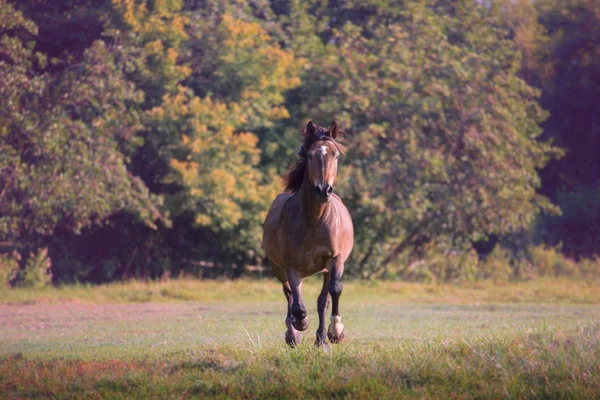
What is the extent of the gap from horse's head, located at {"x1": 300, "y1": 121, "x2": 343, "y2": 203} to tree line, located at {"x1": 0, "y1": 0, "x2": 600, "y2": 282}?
50.0ft

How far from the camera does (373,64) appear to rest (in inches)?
1185

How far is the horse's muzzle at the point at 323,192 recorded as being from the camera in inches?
385

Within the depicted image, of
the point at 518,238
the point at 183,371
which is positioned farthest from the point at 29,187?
the point at 518,238

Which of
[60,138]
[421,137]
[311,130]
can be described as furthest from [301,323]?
[421,137]

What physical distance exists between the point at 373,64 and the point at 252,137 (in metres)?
5.47

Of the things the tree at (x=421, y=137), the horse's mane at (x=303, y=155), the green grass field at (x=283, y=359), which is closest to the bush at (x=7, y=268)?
the green grass field at (x=283, y=359)

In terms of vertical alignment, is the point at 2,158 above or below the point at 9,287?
above

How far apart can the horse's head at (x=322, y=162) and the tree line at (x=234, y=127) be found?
15243 millimetres

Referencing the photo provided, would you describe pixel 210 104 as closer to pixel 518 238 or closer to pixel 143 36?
pixel 143 36

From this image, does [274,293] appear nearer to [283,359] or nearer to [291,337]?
[291,337]

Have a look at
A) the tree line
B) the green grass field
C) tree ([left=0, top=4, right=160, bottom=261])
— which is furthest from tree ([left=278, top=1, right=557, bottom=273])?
the green grass field

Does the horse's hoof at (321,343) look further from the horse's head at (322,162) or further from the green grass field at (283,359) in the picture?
the horse's head at (322,162)

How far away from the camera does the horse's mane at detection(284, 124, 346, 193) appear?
10.6 m

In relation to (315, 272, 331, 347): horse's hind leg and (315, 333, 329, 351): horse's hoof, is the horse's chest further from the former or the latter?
(315, 333, 329, 351): horse's hoof
